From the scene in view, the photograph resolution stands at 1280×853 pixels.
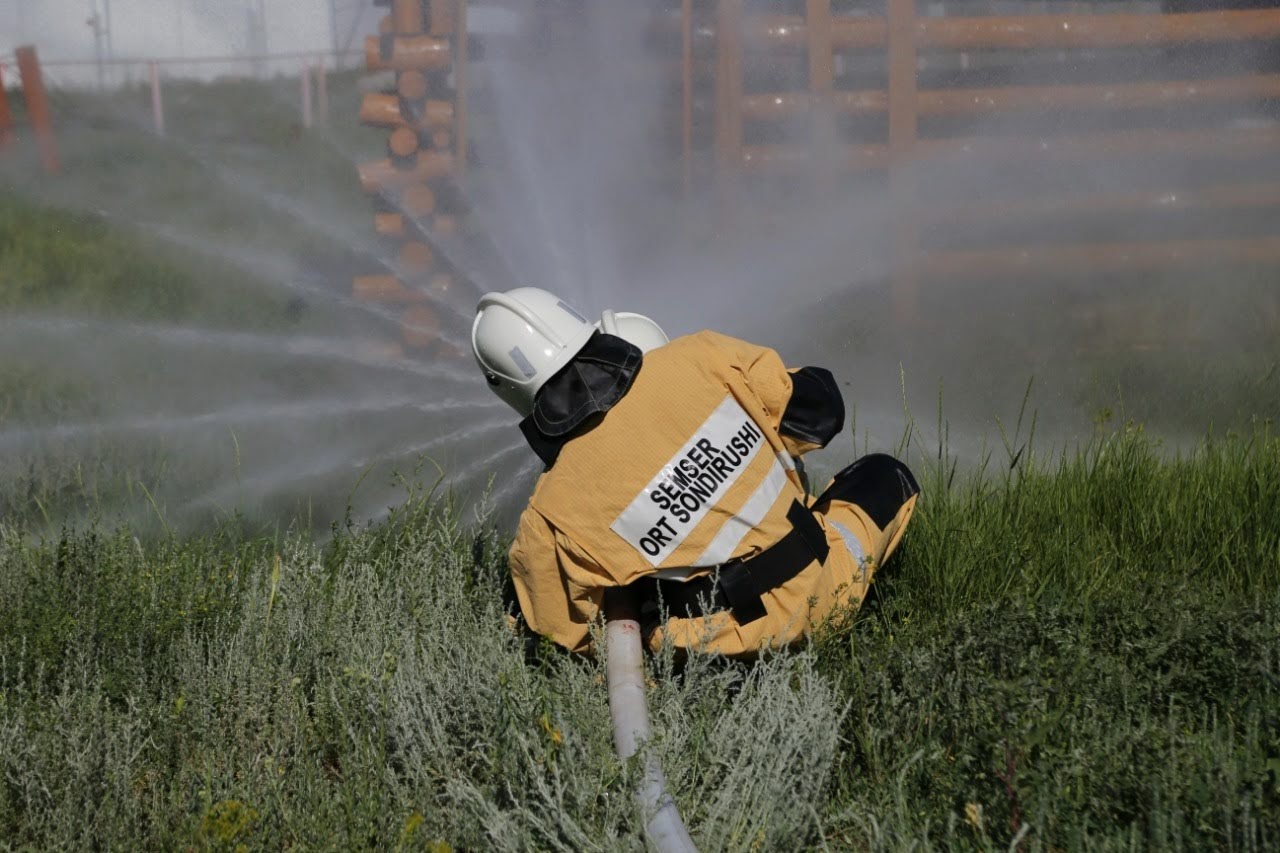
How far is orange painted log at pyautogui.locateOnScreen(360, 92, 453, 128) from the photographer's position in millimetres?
8016

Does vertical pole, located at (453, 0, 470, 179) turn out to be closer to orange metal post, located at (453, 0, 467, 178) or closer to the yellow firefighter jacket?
orange metal post, located at (453, 0, 467, 178)

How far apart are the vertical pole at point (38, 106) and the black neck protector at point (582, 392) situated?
11.1 metres

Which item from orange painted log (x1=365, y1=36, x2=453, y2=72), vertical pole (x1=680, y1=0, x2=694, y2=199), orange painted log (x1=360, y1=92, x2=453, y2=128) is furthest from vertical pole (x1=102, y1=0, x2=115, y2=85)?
vertical pole (x1=680, y1=0, x2=694, y2=199)

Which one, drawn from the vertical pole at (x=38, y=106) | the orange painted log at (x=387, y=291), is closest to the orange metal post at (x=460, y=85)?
the orange painted log at (x=387, y=291)

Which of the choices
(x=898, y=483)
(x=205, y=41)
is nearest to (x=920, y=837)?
(x=898, y=483)

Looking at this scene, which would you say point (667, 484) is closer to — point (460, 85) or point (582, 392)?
point (582, 392)

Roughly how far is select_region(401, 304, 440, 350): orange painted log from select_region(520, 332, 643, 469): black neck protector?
14.1 ft

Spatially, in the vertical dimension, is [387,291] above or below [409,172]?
below

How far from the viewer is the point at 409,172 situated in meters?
8.09

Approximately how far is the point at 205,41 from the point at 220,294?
467 inches

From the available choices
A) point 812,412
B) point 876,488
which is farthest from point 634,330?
point 876,488

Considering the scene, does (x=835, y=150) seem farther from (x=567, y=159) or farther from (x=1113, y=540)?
(x=1113, y=540)

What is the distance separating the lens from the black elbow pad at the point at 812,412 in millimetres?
3814

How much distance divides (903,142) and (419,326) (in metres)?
3.11
